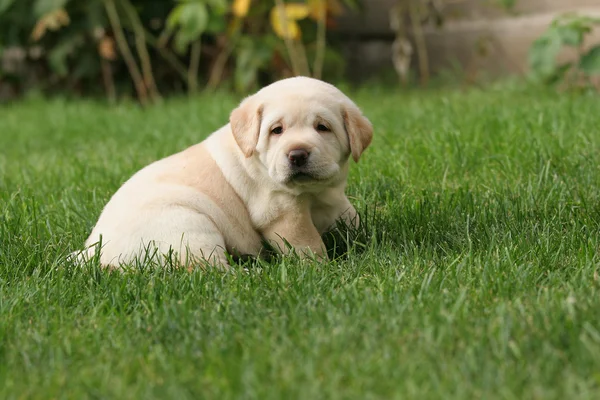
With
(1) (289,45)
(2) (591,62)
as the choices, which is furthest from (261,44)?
(2) (591,62)

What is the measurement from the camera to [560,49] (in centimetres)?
633

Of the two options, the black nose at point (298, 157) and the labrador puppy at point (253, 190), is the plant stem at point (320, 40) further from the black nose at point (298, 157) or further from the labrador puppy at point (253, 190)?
the black nose at point (298, 157)

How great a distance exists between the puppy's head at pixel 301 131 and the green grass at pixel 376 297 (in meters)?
0.32

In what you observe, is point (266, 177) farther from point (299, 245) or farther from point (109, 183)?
point (109, 183)

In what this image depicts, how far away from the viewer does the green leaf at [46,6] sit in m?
7.53

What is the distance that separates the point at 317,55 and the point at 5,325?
5257 mm

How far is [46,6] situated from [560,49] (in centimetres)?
434

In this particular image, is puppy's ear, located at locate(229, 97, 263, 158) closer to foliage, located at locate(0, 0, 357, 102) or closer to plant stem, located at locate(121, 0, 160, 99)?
foliage, located at locate(0, 0, 357, 102)

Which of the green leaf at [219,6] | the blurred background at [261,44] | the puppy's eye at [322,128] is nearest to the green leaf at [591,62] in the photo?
the blurred background at [261,44]

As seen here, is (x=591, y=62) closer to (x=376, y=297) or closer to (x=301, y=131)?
(x=301, y=131)

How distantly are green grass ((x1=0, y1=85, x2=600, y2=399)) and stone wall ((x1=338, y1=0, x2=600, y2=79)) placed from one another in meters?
3.25

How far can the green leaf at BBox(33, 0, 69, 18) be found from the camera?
753cm

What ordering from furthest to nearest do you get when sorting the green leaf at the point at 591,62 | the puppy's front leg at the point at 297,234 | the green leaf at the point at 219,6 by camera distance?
1. the green leaf at the point at 219,6
2. the green leaf at the point at 591,62
3. the puppy's front leg at the point at 297,234

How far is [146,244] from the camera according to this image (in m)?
3.09
